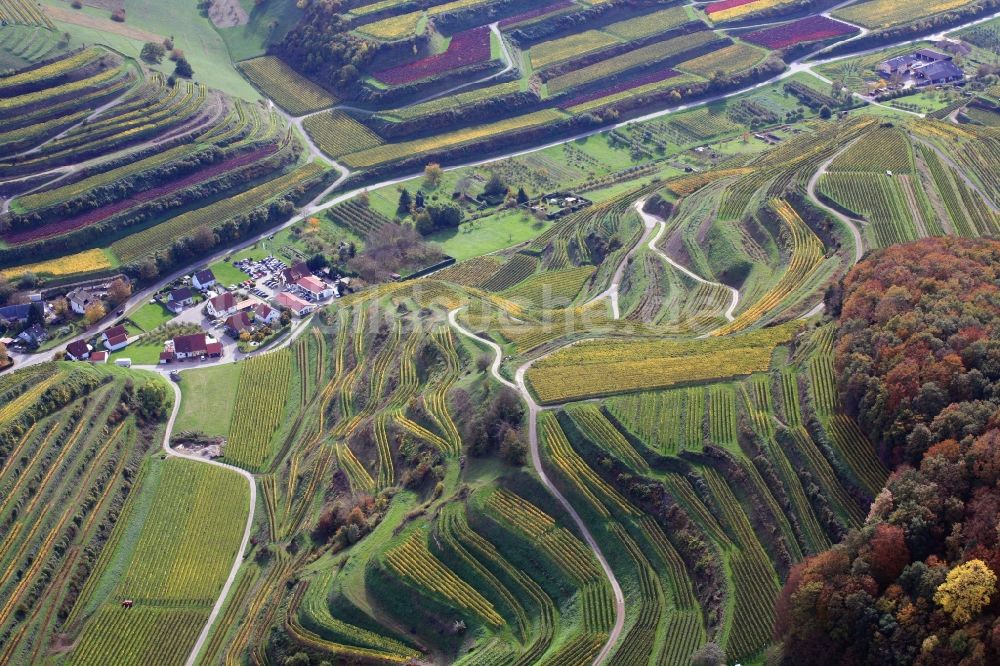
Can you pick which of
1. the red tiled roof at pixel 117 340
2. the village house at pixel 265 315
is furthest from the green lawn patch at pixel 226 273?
the red tiled roof at pixel 117 340

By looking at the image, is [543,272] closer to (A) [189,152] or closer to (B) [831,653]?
(A) [189,152]

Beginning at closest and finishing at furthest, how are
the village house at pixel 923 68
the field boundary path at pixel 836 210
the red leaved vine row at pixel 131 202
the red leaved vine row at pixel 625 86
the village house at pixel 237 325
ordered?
the field boundary path at pixel 836 210
the village house at pixel 237 325
the red leaved vine row at pixel 131 202
the red leaved vine row at pixel 625 86
the village house at pixel 923 68

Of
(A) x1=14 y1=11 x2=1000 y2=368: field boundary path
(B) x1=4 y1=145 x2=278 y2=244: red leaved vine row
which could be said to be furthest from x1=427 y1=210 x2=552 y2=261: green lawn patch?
(B) x1=4 y1=145 x2=278 y2=244: red leaved vine row

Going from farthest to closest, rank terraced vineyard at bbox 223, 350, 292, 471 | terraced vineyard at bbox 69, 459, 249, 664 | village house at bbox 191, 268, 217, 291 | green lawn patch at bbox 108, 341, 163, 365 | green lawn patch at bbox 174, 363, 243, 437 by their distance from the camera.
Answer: village house at bbox 191, 268, 217, 291, green lawn patch at bbox 108, 341, 163, 365, green lawn patch at bbox 174, 363, 243, 437, terraced vineyard at bbox 223, 350, 292, 471, terraced vineyard at bbox 69, 459, 249, 664

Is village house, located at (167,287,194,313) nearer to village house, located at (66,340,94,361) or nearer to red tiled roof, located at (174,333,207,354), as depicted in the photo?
village house, located at (66,340,94,361)

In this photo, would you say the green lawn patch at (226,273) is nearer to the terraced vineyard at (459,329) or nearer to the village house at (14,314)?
the terraced vineyard at (459,329)

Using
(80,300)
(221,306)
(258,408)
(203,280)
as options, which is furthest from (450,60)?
(258,408)

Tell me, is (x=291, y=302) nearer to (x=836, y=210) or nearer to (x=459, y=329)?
(x=459, y=329)
